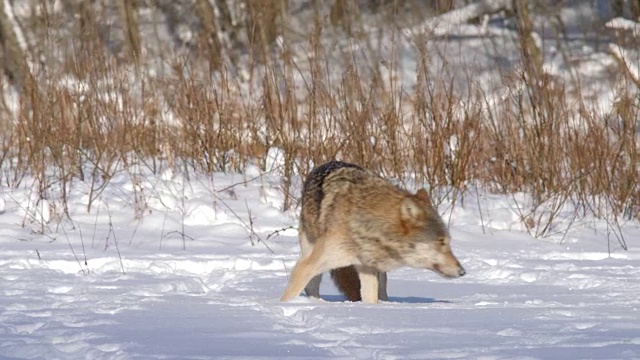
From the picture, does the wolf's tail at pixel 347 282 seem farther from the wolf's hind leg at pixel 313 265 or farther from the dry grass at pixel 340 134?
the dry grass at pixel 340 134

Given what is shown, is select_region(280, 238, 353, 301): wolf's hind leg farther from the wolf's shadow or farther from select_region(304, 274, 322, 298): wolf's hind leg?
the wolf's shadow

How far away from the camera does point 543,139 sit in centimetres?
934

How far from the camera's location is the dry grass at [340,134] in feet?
30.1

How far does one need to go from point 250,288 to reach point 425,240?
1137 millimetres

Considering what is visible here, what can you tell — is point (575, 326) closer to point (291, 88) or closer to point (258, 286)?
point (258, 286)

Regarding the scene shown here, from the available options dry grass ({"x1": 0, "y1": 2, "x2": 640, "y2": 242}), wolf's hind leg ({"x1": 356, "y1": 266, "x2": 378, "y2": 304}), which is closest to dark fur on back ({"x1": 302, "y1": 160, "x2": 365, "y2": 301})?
wolf's hind leg ({"x1": 356, "y1": 266, "x2": 378, "y2": 304})

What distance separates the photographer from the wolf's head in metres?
5.70

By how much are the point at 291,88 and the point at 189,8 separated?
16.1 metres

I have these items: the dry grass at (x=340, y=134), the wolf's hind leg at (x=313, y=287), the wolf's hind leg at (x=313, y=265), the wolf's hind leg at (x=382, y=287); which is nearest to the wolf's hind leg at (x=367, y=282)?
the wolf's hind leg at (x=313, y=265)

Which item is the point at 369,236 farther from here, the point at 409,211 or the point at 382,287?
the point at 382,287

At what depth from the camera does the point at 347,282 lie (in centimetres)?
616

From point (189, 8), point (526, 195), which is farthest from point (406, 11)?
point (526, 195)

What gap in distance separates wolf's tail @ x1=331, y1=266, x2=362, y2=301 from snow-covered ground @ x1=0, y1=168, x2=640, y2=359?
183 millimetres

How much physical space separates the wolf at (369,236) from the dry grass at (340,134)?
3206 mm
